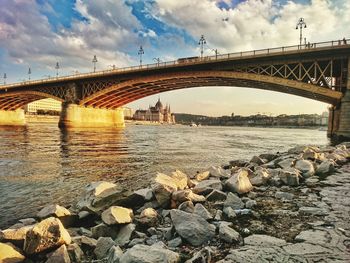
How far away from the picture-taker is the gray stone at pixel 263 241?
378cm

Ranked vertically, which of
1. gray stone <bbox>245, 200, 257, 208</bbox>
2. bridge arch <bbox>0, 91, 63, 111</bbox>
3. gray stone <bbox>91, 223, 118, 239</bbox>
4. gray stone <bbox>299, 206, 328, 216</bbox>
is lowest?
gray stone <bbox>91, 223, 118, 239</bbox>

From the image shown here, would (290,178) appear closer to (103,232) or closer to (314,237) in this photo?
(314,237)

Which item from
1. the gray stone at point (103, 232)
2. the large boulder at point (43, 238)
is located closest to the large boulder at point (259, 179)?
the gray stone at point (103, 232)

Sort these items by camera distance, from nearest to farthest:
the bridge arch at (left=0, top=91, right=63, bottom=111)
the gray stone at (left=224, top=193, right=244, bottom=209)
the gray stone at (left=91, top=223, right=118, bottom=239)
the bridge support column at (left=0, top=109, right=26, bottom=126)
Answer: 1. the gray stone at (left=91, top=223, right=118, bottom=239)
2. the gray stone at (left=224, top=193, right=244, bottom=209)
3. the bridge arch at (left=0, top=91, right=63, bottom=111)
4. the bridge support column at (left=0, top=109, right=26, bottom=126)

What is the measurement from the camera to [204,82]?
2205 inches

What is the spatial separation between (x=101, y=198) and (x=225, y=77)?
132 ft

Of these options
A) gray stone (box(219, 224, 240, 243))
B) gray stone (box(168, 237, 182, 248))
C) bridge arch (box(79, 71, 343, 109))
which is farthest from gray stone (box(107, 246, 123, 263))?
bridge arch (box(79, 71, 343, 109))

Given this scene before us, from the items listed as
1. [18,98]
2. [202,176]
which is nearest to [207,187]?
[202,176]

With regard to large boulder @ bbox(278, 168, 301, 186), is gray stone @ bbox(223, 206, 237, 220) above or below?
below

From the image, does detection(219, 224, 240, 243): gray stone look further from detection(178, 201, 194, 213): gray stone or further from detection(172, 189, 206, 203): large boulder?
detection(172, 189, 206, 203): large boulder

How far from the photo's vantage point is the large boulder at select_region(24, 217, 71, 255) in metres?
3.74

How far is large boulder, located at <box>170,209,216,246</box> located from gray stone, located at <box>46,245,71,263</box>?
1566mm

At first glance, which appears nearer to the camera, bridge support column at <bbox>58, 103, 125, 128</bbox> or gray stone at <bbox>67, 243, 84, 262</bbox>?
gray stone at <bbox>67, 243, 84, 262</bbox>

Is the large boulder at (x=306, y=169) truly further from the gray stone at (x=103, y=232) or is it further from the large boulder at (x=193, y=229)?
the gray stone at (x=103, y=232)
